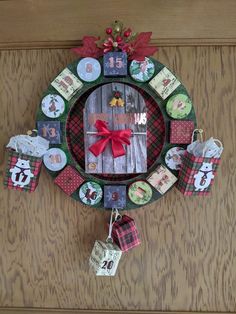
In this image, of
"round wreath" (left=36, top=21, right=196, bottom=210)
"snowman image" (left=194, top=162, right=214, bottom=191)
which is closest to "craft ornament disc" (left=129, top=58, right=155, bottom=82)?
"round wreath" (left=36, top=21, right=196, bottom=210)

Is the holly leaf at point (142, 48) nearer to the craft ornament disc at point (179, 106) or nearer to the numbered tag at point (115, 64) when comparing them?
the numbered tag at point (115, 64)

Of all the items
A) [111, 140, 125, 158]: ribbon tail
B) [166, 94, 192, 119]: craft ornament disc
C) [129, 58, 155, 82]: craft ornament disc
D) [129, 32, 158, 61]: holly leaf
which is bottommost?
[111, 140, 125, 158]: ribbon tail

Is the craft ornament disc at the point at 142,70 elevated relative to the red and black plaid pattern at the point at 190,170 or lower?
elevated

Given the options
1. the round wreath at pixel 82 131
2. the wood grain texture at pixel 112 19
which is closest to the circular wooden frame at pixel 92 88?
the round wreath at pixel 82 131

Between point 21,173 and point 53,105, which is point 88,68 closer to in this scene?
point 53,105

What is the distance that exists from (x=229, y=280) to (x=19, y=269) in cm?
62

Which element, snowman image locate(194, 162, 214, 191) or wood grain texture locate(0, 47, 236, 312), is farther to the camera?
wood grain texture locate(0, 47, 236, 312)

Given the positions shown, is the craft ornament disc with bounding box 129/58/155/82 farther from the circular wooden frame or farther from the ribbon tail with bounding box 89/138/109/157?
the ribbon tail with bounding box 89/138/109/157

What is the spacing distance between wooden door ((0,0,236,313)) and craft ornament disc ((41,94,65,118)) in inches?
3.1

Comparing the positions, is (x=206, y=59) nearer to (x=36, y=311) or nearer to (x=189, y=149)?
(x=189, y=149)

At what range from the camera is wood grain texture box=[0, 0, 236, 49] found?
944 millimetres

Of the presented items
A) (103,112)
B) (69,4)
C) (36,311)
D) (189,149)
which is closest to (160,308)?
(36,311)

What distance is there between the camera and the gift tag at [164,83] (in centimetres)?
92

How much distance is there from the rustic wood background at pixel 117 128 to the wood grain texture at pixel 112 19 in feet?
0.55
